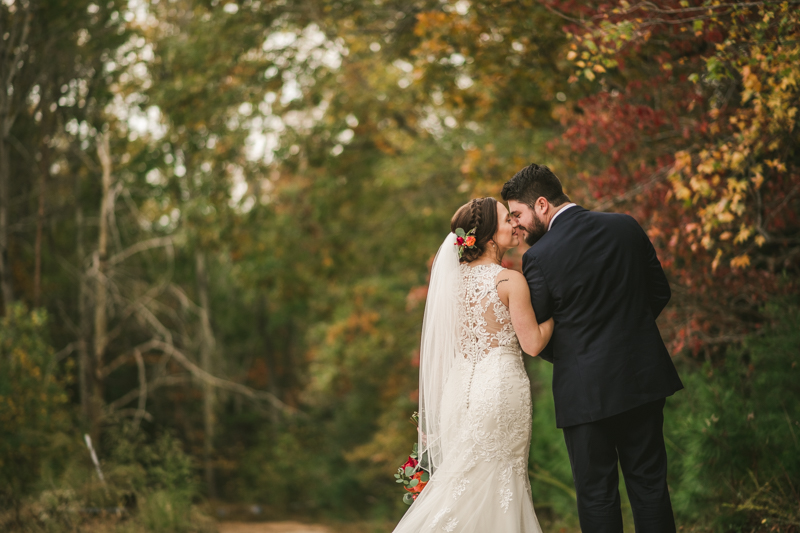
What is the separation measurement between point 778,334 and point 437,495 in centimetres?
271

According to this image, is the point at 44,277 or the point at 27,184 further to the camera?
the point at 44,277

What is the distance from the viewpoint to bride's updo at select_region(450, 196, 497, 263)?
11.2 ft

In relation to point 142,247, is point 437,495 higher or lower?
higher

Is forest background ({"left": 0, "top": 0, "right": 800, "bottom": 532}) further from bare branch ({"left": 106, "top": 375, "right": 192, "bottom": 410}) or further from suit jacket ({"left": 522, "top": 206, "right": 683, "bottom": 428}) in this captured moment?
suit jacket ({"left": 522, "top": 206, "right": 683, "bottom": 428})

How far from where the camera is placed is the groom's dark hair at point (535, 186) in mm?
3145

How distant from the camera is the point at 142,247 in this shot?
34.4 feet

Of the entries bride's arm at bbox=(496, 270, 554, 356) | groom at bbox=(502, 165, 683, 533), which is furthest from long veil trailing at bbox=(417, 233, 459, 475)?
groom at bbox=(502, 165, 683, 533)

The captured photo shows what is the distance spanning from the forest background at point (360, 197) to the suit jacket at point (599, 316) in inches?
48.8

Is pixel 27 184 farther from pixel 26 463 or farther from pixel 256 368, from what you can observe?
pixel 256 368

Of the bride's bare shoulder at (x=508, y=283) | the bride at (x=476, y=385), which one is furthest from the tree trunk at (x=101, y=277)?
the bride's bare shoulder at (x=508, y=283)

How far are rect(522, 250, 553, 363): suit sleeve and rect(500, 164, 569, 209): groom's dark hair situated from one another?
13.0 inches

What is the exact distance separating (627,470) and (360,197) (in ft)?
32.1

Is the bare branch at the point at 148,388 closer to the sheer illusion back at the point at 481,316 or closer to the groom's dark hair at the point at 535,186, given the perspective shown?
the sheer illusion back at the point at 481,316

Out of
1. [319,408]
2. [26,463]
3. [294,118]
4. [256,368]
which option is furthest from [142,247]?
[256,368]
